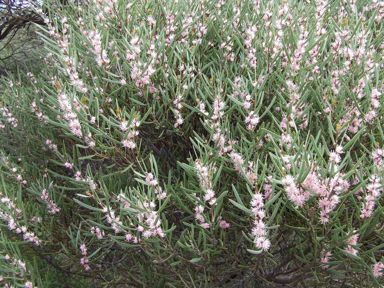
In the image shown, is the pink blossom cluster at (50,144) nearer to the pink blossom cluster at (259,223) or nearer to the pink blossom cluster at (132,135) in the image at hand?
the pink blossom cluster at (132,135)

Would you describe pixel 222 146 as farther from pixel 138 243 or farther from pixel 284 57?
pixel 284 57

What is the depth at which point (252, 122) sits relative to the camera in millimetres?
2070

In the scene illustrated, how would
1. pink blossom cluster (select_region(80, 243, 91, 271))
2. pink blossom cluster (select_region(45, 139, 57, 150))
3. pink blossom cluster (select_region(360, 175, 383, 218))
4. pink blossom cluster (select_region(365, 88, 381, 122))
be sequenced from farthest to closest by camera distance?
pink blossom cluster (select_region(45, 139, 57, 150)) → pink blossom cluster (select_region(80, 243, 91, 271)) → pink blossom cluster (select_region(365, 88, 381, 122)) → pink blossom cluster (select_region(360, 175, 383, 218))

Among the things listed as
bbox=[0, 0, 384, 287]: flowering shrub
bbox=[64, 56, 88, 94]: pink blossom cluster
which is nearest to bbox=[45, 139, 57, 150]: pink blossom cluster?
bbox=[0, 0, 384, 287]: flowering shrub

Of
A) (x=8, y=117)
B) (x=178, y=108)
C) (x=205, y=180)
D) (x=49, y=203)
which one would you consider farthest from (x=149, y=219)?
(x=8, y=117)

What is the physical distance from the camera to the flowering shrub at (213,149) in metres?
1.78

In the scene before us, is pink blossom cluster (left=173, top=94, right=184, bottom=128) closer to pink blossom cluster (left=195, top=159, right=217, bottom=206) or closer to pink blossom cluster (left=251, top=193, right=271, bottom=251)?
pink blossom cluster (left=195, top=159, right=217, bottom=206)

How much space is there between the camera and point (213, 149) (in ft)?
6.66

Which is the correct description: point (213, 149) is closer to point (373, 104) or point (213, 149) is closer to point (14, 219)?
point (373, 104)

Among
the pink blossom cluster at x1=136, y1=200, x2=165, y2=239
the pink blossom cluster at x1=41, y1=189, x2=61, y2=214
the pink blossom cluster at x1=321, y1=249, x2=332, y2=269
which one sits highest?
the pink blossom cluster at x1=136, y1=200, x2=165, y2=239

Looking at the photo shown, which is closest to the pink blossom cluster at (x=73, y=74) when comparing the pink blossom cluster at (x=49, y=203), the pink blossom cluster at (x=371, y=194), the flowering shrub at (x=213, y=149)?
the flowering shrub at (x=213, y=149)

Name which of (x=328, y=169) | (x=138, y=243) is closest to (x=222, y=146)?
(x=328, y=169)

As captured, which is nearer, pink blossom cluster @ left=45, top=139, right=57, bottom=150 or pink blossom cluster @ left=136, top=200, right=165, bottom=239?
pink blossom cluster @ left=136, top=200, right=165, bottom=239

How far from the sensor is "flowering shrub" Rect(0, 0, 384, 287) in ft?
5.85
